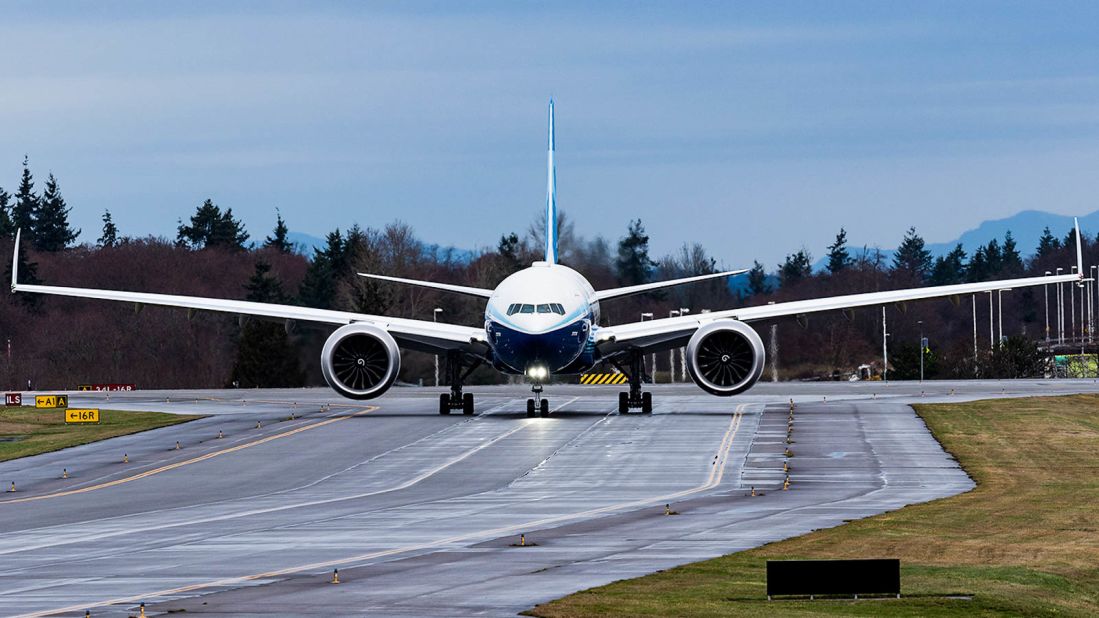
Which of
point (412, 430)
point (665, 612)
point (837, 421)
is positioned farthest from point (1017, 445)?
point (665, 612)

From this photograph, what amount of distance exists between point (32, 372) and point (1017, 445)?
93.0m

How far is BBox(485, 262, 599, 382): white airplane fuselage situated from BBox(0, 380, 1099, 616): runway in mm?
2319

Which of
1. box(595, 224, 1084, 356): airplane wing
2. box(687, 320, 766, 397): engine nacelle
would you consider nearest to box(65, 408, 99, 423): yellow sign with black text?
box(595, 224, 1084, 356): airplane wing

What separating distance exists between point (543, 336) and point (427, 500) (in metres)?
16.6

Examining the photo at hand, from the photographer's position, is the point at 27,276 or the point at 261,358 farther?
the point at 27,276

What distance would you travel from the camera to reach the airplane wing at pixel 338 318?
58.9 metres

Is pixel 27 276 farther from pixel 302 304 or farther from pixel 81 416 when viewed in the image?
pixel 81 416

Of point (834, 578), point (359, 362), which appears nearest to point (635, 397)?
point (359, 362)

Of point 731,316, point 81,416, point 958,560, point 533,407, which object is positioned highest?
point 731,316

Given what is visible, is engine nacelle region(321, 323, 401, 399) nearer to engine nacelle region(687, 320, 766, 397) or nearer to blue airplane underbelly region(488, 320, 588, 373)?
blue airplane underbelly region(488, 320, 588, 373)

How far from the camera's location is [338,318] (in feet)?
200

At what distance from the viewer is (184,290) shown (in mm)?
148125

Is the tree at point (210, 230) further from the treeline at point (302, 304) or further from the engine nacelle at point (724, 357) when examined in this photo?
the engine nacelle at point (724, 357)

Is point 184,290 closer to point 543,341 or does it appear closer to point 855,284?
point 855,284
